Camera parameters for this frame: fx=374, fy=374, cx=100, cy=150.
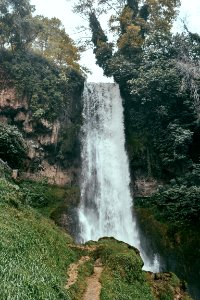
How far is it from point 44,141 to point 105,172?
4579 millimetres

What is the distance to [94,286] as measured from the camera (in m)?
11.7

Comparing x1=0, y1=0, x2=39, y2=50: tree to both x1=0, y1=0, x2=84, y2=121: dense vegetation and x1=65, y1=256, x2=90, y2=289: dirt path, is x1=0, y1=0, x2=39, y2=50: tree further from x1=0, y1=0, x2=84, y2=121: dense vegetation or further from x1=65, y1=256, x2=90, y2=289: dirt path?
x1=65, y1=256, x2=90, y2=289: dirt path

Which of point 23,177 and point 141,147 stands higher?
point 141,147

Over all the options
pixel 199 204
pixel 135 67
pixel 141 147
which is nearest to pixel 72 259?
pixel 199 204

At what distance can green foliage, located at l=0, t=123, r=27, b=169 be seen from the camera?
2175 cm

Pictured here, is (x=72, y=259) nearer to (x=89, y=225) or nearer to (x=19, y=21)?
(x=89, y=225)

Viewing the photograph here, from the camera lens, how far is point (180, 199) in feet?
71.5

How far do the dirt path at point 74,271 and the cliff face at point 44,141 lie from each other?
33.6 feet

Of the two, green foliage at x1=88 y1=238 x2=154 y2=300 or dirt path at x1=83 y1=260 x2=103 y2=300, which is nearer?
dirt path at x1=83 y1=260 x2=103 y2=300

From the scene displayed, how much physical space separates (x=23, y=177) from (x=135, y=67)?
42.5 ft

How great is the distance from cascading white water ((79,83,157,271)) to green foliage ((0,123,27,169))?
180 inches

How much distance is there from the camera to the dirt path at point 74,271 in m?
11.4

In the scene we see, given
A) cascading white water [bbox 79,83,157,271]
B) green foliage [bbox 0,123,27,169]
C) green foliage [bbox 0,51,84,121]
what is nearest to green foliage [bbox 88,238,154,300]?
cascading white water [bbox 79,83,157,271]

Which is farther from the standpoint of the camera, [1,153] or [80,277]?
[1,153]
